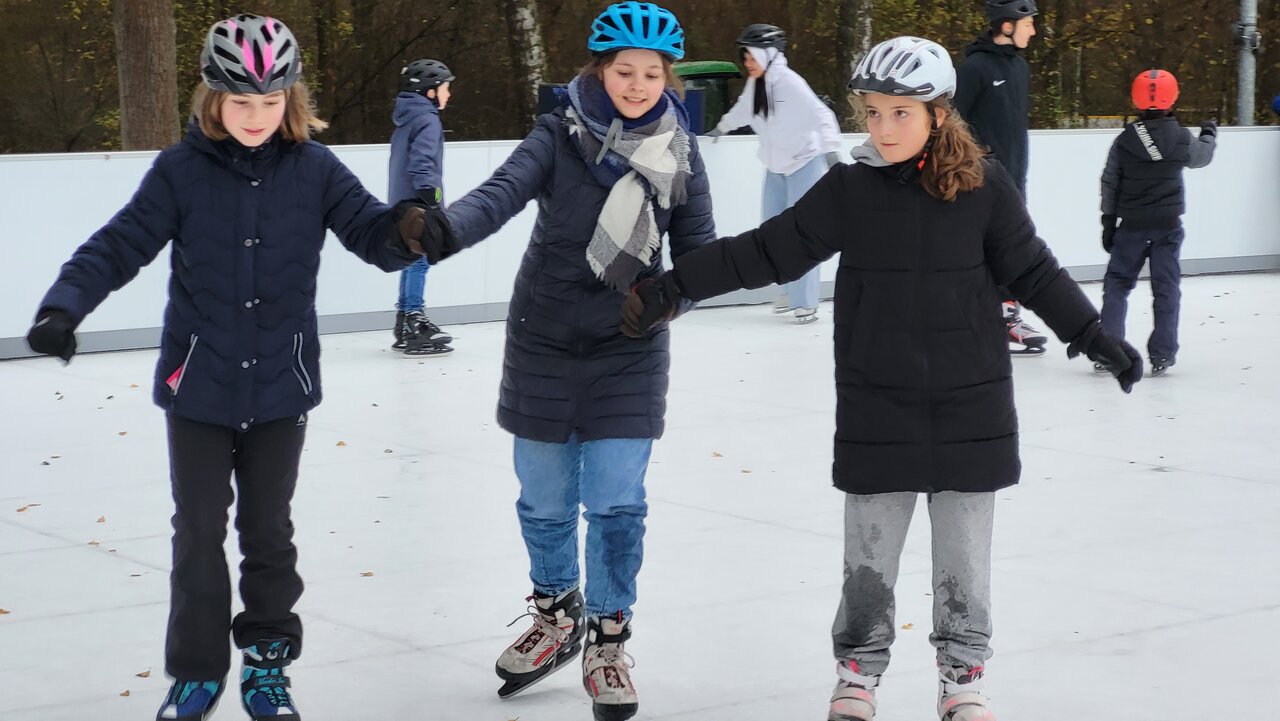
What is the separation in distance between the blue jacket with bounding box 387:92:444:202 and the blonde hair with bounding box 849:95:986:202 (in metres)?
6.44

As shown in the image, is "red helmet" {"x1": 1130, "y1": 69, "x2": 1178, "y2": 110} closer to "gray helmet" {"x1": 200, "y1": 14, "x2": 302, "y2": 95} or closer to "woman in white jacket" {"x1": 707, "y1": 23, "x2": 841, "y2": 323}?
"woman in white jacket" {"x1": 707, "y1": 23, "x2": 841, "y2": 323}

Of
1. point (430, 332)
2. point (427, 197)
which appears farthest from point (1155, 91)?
point (427, 197)

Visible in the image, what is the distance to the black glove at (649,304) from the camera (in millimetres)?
4203

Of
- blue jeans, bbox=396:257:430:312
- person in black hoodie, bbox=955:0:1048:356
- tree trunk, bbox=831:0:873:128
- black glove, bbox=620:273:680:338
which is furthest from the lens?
tree trunk, bbox=831:0:873:128

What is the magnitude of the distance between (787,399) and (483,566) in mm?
3842

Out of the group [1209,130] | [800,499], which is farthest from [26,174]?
[1209,130]

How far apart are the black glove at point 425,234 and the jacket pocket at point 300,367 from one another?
312mm

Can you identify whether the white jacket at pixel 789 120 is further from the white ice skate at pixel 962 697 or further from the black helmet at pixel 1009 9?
the white ice skate at pixel 962 697

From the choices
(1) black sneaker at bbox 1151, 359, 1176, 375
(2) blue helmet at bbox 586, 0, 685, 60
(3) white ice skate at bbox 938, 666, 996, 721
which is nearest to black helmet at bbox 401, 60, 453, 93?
(1) black sneaker at bbox 1151, 359, 1176, 375

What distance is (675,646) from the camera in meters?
4.98

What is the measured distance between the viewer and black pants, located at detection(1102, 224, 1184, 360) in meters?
10.1

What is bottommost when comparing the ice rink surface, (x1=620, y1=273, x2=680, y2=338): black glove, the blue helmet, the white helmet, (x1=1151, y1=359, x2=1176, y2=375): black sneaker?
(x1=1151, y1=359, x2=1176, y2=375): black sneaker

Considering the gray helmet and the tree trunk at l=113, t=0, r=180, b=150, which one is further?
the tree trunk at l=113, t=0, r=180, b=150

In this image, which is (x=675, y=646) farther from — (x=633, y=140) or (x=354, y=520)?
(x=354, y=520)
